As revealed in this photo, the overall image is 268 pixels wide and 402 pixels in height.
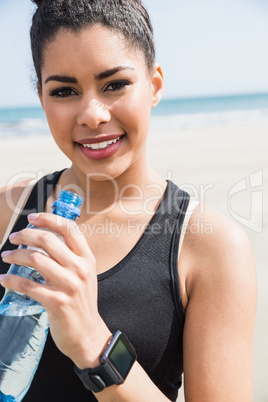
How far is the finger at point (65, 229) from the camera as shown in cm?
125

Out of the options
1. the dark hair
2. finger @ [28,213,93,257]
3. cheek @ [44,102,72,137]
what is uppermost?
the dark hair

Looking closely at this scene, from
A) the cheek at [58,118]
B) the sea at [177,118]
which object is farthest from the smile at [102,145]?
the sea at [177,118]

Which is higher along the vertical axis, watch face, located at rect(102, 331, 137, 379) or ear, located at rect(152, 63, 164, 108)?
ear, located at rect(152, 63, 164, 108)

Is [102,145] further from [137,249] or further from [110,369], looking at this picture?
[110,369]

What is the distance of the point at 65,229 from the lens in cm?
124

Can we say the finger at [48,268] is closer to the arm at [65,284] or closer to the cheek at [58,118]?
the arm at [65,284]

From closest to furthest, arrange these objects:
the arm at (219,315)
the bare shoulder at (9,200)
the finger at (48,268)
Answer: the finger at (48,268), the arm at (219,315), the bare shoulder at (9,200)

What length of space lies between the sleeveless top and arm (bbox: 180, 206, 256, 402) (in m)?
0.06

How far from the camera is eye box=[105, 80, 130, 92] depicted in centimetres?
173

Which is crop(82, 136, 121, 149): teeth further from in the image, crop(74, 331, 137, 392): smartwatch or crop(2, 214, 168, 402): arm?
crop(74, 331, 137, 392): smartwatch

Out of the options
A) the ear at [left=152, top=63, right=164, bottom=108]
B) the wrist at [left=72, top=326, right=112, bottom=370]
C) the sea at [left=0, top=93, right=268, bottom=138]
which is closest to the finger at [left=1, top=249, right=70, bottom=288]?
the wrist at [left=72, top=326, right=112, bottom=370]

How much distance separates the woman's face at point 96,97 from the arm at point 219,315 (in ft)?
1.54

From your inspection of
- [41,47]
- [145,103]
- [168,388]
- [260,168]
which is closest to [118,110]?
[145,103]

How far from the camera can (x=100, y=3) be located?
1.74 meters
